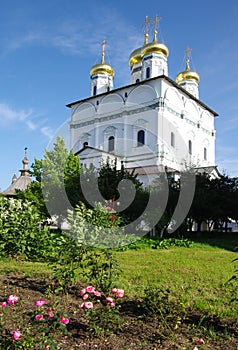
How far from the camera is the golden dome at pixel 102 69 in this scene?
35250 mm

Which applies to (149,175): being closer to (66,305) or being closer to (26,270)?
(26,270)

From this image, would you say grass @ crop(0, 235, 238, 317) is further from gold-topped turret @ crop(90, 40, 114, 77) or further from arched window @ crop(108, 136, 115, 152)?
gold-topped turret @ crop(90, 40, 114, 77)

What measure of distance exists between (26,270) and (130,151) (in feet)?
76.1

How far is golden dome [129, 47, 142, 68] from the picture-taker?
34003 millimetres

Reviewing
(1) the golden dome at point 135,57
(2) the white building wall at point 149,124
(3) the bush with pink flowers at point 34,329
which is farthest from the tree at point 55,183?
(1) the golden dome at point 135,57

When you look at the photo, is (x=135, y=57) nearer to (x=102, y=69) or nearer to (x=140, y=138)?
(x=102, y=69)

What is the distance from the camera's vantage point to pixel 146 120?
28.2 metres

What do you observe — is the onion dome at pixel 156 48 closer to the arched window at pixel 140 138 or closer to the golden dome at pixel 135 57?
the golden dome at pixel 135 57

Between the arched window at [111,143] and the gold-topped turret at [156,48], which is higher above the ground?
the gold-topped turret at [156,48]

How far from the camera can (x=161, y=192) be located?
14.9 meters

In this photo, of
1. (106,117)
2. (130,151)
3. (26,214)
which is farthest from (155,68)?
(26,214)

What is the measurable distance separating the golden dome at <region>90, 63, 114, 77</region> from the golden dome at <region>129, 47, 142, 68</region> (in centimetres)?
244

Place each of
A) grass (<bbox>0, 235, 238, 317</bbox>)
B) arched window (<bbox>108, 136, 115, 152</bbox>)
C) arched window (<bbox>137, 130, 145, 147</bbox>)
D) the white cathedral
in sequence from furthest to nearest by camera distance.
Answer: arched window (<bbox>108, 136, 115, 152</bbox>) → arched window (<bbox>137, 130, 145, 147</bbox>) → the white cathedral → grass (<bbox>0, 235, 238, 317</bbox>)

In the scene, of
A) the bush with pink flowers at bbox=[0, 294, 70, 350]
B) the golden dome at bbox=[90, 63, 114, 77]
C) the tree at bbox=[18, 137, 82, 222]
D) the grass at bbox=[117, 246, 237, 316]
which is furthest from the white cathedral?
the bush with pink flowers at bbox=[0, 294, 70, 350]
